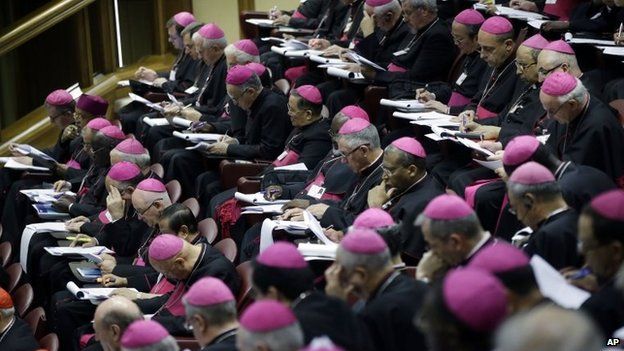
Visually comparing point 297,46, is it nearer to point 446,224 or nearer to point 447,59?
point 447,59

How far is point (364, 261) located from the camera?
12.5 feet

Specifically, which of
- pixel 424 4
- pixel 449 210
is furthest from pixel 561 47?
pixel 449 210

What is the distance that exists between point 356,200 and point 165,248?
943mm

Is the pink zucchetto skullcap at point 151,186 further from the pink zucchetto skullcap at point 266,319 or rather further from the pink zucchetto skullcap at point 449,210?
the pink zucchetto skullcap at point 266,319

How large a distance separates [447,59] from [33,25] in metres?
3.39

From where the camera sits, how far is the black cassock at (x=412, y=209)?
490 cm

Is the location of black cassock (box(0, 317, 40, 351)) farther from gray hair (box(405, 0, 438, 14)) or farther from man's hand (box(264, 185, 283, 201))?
gray hair (box(405, 0, 438, 14))

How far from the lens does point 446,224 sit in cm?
387

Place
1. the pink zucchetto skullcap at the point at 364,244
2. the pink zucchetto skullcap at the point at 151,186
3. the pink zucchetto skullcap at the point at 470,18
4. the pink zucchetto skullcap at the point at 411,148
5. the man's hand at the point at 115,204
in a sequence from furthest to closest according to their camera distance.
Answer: the man's hand at the point at 115,204
the pink zucchetto skullcap at the point at 470,18
the pink zucchetto skullcap at the point at 151,186
the pink zucchetto skullcap at the point at 411,148
the pink zucchetto skullcap at the point at 364,244

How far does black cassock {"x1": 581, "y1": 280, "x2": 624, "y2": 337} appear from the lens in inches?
131

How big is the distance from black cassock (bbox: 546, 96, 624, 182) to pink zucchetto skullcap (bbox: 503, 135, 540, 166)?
1.43ft

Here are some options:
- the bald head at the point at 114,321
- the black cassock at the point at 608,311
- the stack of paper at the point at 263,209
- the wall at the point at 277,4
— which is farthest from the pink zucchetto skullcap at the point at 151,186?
the wall at the point at 277,4

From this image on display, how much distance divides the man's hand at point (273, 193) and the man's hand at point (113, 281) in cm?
83

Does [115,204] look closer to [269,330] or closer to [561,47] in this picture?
[561,47]
